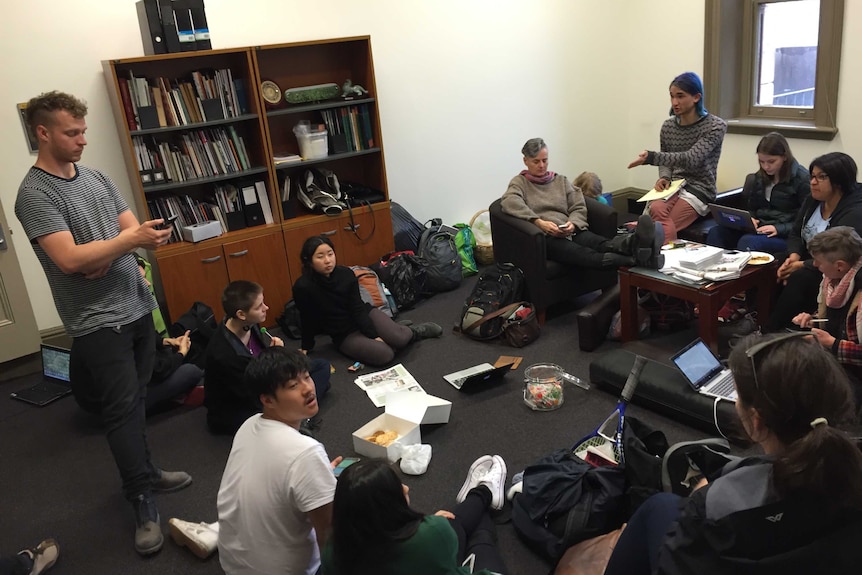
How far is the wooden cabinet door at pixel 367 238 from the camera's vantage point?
4.54 metres

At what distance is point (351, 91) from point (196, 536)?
9.77ft

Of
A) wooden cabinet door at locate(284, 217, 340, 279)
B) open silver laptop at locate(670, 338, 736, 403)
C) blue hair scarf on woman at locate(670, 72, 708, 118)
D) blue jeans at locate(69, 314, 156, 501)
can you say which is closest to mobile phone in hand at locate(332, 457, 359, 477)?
blue jeans at locate(69, 314, 156, 501)

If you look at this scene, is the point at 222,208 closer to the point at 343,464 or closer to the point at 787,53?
the point at 343,464

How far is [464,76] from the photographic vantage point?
5.18 m

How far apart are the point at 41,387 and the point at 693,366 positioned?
3401 mm

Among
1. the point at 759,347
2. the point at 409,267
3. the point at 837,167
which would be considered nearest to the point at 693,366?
the point at 837,167

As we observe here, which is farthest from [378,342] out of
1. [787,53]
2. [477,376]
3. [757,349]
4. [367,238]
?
[787,53]

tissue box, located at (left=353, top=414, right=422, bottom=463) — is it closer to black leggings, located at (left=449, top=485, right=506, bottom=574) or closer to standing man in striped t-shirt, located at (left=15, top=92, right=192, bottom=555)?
black leggings, located at (left=449, top=485, right=506, bottom=574)

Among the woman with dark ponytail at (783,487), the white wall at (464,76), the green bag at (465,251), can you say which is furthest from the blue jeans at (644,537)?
the white wall at (464,76)

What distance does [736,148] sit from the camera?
17.1ft

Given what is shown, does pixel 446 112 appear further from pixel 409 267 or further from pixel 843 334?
pixel 843 334

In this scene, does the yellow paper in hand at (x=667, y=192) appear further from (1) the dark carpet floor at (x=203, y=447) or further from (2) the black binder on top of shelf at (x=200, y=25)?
(2) the black binder on top of shelf at (x=200, y=25)

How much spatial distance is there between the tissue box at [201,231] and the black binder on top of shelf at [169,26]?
3.19ft

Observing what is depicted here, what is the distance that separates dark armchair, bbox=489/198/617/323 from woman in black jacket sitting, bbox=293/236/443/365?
81 cm
